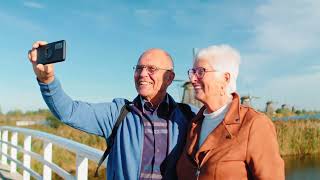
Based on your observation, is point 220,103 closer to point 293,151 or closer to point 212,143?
point 212,143

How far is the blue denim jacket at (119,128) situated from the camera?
2211 mm

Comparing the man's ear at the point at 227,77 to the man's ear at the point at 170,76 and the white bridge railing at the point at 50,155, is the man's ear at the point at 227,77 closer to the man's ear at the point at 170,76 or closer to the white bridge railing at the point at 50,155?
the man's ear at the point at 170,76

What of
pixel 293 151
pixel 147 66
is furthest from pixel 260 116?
pixel 293 151

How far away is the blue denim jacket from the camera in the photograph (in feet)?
7.25

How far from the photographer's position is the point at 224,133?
2.04 metres

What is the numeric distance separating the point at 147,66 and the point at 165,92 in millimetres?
182

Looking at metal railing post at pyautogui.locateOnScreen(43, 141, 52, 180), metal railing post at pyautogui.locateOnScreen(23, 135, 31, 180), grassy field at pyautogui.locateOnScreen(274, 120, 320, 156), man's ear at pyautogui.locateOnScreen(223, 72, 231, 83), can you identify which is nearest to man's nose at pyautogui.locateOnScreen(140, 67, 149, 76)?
man's ear at pyautogui.locateOnScreen(223, 72, 231, 83)

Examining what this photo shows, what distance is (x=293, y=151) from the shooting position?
13727mm

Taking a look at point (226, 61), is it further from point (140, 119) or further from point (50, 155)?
point (50, 155)

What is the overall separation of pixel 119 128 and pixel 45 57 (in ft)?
1.78

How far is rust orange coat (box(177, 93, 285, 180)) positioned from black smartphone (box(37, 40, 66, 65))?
78 centimetres

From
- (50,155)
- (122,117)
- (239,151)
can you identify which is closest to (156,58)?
(122,117)

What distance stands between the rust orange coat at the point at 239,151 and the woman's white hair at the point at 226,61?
0.10m

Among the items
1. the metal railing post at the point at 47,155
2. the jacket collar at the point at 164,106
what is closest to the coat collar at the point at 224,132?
the jacket collar at the point at 164,106
